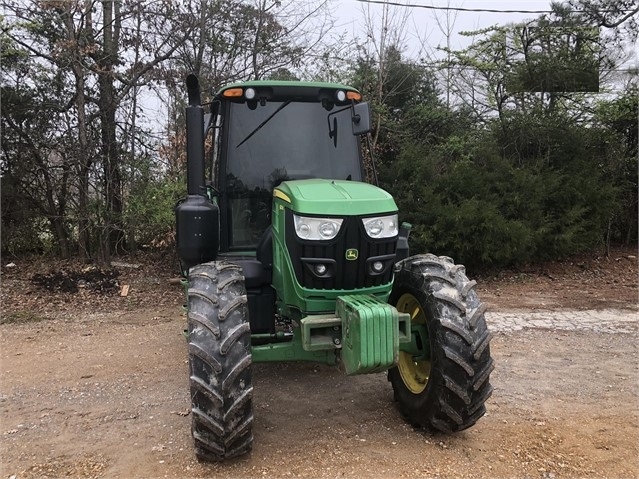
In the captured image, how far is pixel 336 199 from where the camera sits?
332 centimetres

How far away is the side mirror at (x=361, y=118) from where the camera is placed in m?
4.08

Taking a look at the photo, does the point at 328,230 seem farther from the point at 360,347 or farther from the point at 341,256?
the point at 360,347

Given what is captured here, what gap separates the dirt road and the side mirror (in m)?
2.10

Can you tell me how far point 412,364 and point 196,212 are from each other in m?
1.94

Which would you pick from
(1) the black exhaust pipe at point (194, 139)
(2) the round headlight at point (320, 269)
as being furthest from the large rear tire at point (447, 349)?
(1) the black exhaust pipe at point (194, 139)

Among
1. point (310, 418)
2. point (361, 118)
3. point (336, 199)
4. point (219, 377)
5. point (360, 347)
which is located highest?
point (361, 118)

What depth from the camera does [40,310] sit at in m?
7.08

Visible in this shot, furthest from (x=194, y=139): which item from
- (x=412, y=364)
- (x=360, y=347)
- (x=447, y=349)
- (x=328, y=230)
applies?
(x=412, y=364)

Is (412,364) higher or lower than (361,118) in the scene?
→ lower

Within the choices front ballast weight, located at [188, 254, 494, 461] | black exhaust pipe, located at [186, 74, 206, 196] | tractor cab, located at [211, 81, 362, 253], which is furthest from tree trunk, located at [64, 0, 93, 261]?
front ballast weight, located at [188, 254, 494, 461]

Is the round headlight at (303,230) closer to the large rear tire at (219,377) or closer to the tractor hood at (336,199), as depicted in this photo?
the tractor hood at (336,199)

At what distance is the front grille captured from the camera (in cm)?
331

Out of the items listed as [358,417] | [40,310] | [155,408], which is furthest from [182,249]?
[40,310]

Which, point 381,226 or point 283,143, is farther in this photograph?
point 283,143
